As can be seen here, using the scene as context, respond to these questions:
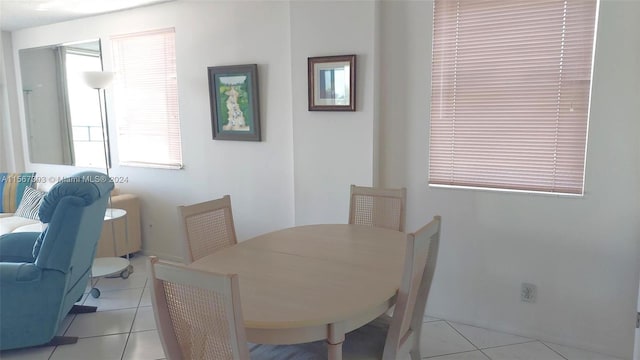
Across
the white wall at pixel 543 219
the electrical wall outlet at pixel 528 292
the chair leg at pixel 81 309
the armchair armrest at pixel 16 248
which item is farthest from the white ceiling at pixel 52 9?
the electrical wall outlet at pixel 528 292

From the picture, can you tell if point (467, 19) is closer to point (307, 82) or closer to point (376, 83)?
point (376, 83)

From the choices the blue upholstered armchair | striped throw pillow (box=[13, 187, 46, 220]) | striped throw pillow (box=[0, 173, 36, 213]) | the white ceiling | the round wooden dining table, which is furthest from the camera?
striped throw pillow (box=[0, 173, 36, 213])

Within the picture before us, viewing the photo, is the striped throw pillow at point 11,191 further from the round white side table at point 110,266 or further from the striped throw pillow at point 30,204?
the round white side table at point 110,266

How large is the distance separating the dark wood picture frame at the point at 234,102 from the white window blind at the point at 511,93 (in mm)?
1436

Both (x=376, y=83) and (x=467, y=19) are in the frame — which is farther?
(x=376, y=83)

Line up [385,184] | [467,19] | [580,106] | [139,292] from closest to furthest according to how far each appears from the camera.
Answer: [580,106] → [467,19] → [385,184] → [139,292]

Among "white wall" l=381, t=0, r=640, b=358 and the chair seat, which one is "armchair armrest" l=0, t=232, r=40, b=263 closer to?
the chair seat

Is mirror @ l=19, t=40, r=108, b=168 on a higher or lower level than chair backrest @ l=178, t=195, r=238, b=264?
higher

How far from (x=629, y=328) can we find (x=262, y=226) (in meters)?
2.56

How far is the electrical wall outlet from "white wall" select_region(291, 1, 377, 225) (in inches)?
45.3

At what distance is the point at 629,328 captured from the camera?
93.2 inches

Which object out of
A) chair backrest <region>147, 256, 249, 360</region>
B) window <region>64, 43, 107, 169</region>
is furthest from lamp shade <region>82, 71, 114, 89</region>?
chair backrest <region>147, 256, 249, 360</region>

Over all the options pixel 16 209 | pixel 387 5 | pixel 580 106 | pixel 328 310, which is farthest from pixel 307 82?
pixel 16 209

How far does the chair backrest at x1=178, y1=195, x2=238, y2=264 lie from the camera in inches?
80.0
